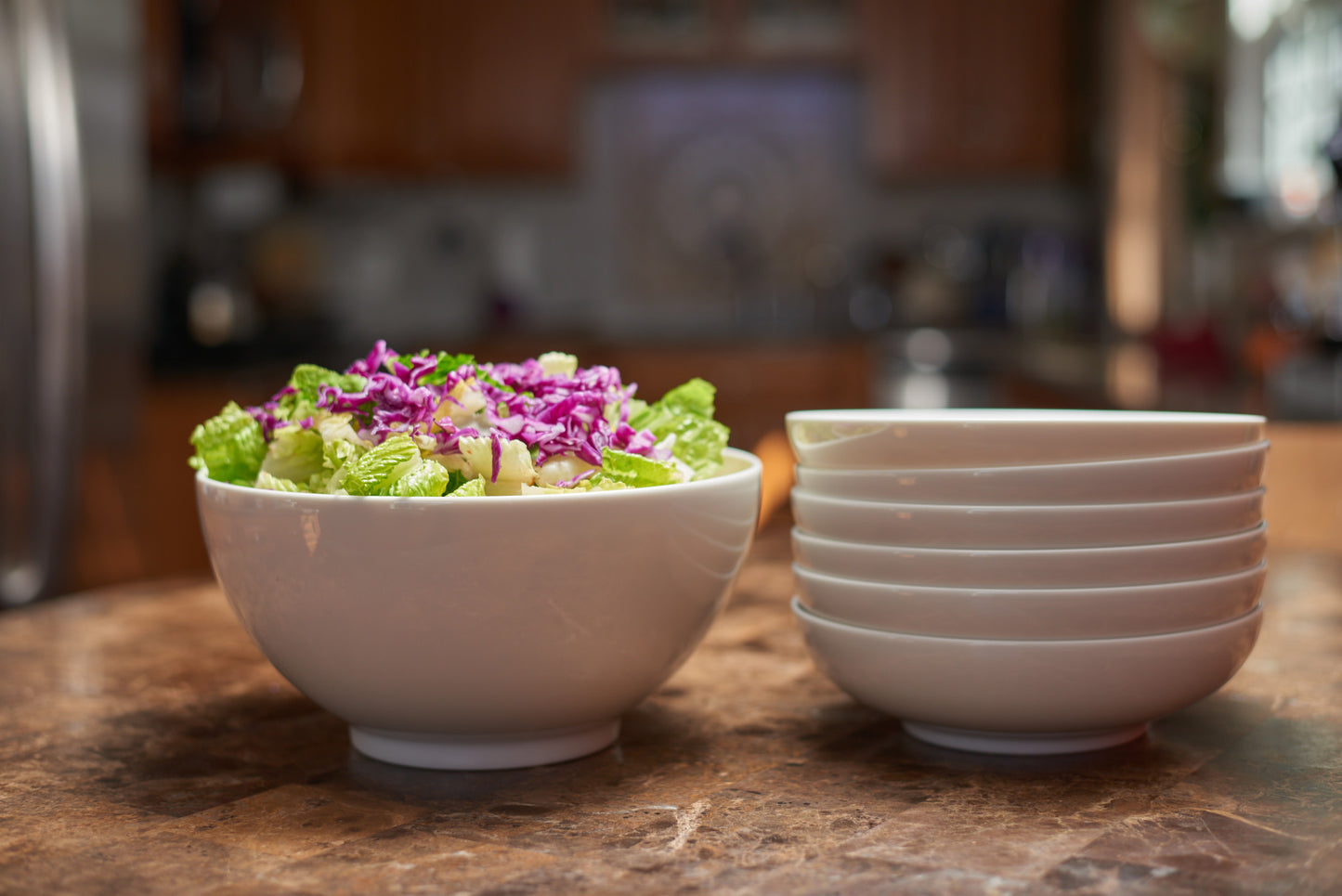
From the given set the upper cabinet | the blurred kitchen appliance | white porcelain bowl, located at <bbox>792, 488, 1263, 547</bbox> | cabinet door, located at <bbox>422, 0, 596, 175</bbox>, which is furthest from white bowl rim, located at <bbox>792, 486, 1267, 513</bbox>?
cabinet door, located at <bbox>422, 0, 596, 175</bbox>

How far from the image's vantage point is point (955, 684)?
647 millimetres

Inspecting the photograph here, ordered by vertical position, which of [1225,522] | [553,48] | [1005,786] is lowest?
[1005,786]

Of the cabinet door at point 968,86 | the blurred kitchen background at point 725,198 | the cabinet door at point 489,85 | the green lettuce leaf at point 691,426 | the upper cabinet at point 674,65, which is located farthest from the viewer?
the cabinet door at point 968,86

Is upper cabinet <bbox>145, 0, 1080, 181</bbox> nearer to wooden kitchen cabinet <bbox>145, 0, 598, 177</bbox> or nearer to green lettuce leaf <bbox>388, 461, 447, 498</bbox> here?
wooden kitchen cabinet <bbox>145, 0, 598, 177</bbox>

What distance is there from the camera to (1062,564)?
2.08 feet

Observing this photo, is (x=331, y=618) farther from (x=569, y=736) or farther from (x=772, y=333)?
(x=772, y=333)

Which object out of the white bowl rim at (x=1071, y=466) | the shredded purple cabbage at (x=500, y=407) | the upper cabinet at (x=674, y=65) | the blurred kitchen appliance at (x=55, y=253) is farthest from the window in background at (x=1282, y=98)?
the shredded purple cabbage at (x=500, y=407)

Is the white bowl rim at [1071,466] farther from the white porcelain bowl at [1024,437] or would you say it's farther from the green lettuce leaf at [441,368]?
the green lettuce leaf at [441,368]

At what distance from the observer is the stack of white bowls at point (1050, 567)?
634 mm

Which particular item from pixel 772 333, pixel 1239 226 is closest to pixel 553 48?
pixel 772 333

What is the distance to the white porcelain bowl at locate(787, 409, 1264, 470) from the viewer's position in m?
0.63

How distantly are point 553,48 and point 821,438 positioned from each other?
3.99 meters

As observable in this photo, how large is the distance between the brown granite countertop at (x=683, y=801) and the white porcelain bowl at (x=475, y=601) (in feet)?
0.09

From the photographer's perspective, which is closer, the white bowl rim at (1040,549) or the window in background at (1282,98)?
the white bowl rim at (1040,549)
